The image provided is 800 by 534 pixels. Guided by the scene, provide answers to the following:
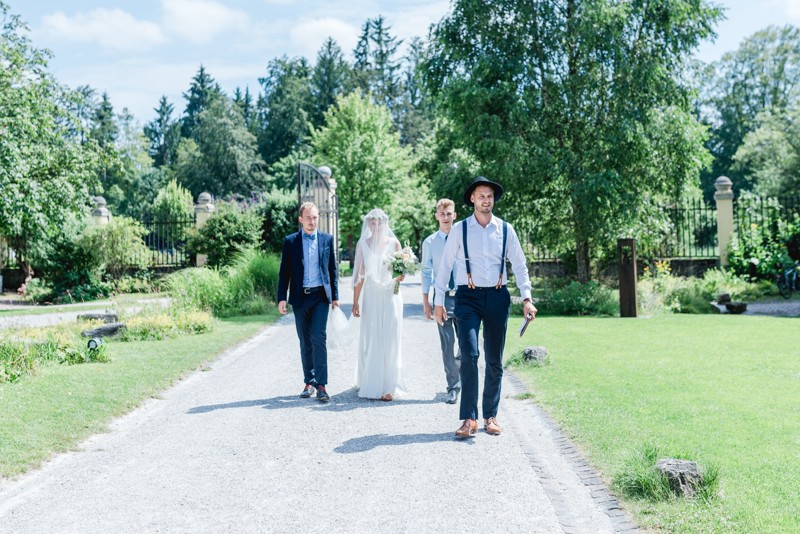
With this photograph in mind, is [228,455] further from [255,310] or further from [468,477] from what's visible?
[255,310]

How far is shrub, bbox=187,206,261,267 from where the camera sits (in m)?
26.2

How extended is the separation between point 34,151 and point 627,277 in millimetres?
16771

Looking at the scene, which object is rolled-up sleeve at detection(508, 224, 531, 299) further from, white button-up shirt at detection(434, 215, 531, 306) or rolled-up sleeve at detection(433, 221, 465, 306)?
rolled-up sleeve at detection(433, 221, 465, 306)

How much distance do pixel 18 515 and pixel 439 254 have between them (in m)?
4.78

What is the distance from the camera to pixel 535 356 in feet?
33.0

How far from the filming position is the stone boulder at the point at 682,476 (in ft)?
14.8

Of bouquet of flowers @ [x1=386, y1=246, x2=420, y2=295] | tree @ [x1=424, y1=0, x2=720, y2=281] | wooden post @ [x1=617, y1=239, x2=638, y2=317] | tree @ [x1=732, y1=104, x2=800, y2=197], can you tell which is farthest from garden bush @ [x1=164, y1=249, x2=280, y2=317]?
tree @ [x1=732, y1=104, x2=800, y2=197]

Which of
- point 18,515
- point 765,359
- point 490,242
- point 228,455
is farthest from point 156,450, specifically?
point 765,359

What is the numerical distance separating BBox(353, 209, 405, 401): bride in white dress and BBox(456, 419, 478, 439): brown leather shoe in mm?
1863

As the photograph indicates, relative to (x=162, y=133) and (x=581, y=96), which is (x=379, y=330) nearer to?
(x=581, y=96)

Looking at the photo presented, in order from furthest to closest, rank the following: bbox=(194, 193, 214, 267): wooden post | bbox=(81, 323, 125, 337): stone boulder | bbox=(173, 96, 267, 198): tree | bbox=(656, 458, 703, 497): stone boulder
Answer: bbox=(173, 96, 267, 198): tree
bbox=(194, 193, 214, 267): wooden post
bbox=(81, 323, 125, 337): stone boulder
bbox=(656, 458, 703, 497): stone boulder

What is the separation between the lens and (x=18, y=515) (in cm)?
454

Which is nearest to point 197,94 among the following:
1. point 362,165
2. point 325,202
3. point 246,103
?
point 246,103

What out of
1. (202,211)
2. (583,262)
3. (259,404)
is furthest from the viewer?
(202,211)
